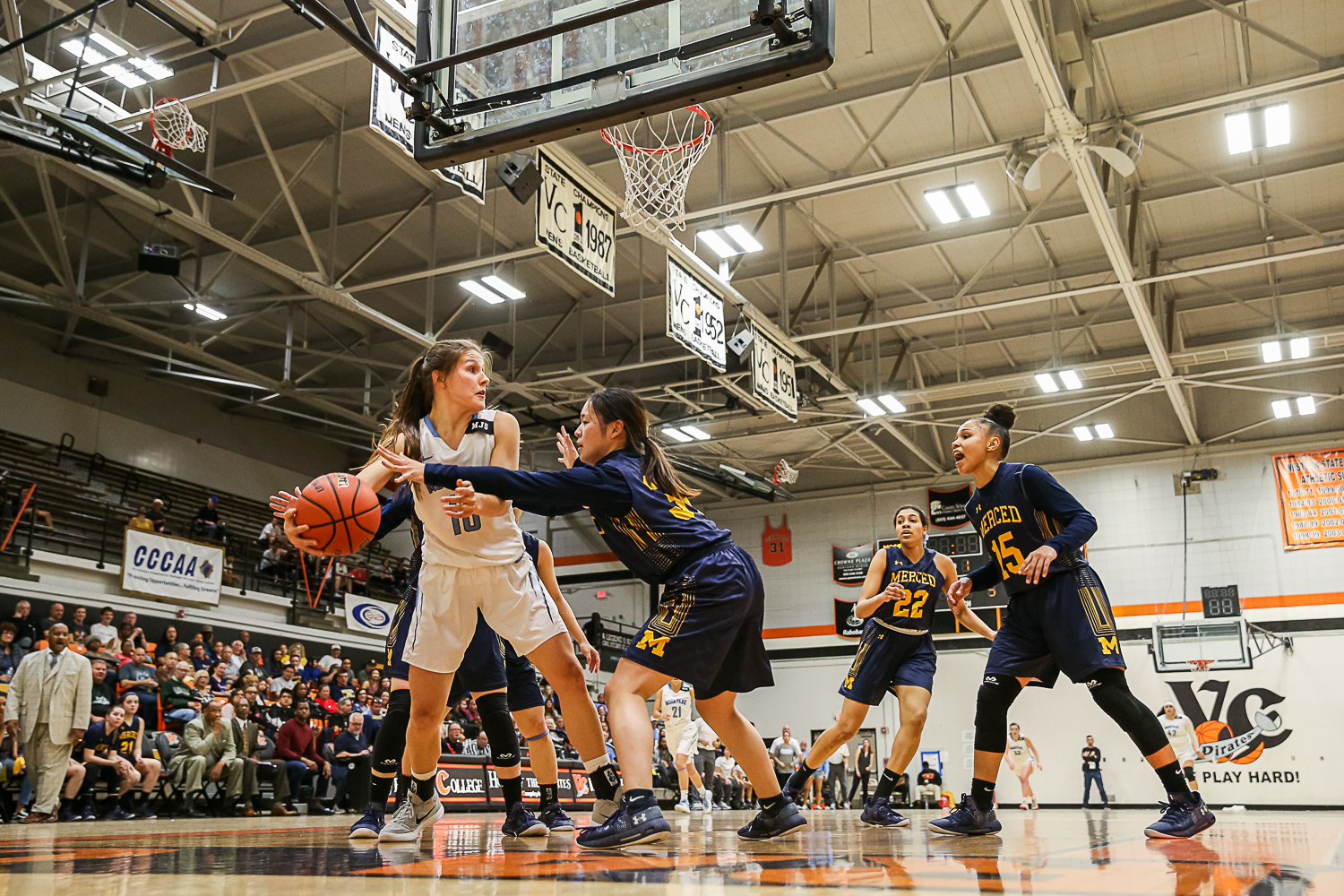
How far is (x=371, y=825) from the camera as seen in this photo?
4.69 m

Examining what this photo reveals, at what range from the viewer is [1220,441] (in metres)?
22.8

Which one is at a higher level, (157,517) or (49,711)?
(157,517)

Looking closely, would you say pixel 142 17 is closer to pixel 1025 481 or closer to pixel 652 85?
pixel 652 85

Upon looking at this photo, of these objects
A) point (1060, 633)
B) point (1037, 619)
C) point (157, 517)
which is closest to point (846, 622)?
point (157, 517)

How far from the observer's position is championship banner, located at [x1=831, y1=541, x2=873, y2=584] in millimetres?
25703

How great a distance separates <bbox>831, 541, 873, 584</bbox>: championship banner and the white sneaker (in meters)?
21.6

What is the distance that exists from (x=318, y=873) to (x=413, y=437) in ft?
5.99

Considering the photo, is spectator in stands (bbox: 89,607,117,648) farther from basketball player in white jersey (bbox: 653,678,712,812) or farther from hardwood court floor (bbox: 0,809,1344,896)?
hardwood court floor (bbox: 0,809,1344,896)

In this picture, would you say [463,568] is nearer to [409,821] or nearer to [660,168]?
[409,821]

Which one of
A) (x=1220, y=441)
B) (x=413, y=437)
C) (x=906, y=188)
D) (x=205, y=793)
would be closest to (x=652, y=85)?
(x=413, y=437)

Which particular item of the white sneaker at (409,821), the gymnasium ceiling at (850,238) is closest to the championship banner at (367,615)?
the gymnasium ceiling at (850,238)

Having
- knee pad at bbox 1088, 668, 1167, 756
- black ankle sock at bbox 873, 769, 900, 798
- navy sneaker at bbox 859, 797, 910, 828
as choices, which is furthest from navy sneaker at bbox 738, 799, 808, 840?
black ankle sock at bbox 873, 769, 900, 798

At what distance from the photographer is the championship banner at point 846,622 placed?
993 inches

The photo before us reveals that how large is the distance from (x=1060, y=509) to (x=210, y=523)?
54.1 feet
